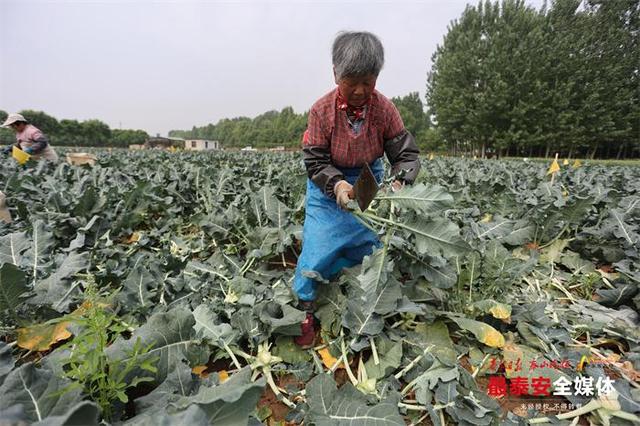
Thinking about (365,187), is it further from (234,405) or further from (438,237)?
(234,405)

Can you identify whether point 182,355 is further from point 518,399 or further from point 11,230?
point 11,230

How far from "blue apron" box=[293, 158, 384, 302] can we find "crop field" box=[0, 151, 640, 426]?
12 centimetres

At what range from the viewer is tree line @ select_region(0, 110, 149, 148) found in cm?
5247

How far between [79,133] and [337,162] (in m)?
69.3

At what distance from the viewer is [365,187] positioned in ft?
5.15

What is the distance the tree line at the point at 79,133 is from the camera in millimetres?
52469

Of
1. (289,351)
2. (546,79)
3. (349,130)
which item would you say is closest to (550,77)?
(546,79)

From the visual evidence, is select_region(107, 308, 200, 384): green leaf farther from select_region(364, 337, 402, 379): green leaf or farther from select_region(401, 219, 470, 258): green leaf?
select_region(401, 219, 470, 258): green leaf

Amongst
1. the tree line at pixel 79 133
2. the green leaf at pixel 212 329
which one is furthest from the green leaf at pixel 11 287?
the tree line at pixel 79 133

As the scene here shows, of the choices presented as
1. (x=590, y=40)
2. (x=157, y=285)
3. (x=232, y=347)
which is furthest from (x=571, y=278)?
(x=590, y=40)

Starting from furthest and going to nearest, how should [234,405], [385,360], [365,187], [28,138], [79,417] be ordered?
A: [28,138], [385,360], [365,187], [234,405], [79,417]

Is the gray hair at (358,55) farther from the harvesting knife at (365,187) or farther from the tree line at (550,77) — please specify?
the tree line at (550,77)

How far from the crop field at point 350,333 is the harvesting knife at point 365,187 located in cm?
15

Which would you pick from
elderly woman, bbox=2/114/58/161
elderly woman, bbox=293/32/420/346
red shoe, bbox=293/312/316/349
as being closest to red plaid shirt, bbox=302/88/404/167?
elderly woman, bbox=293/32/420/346
